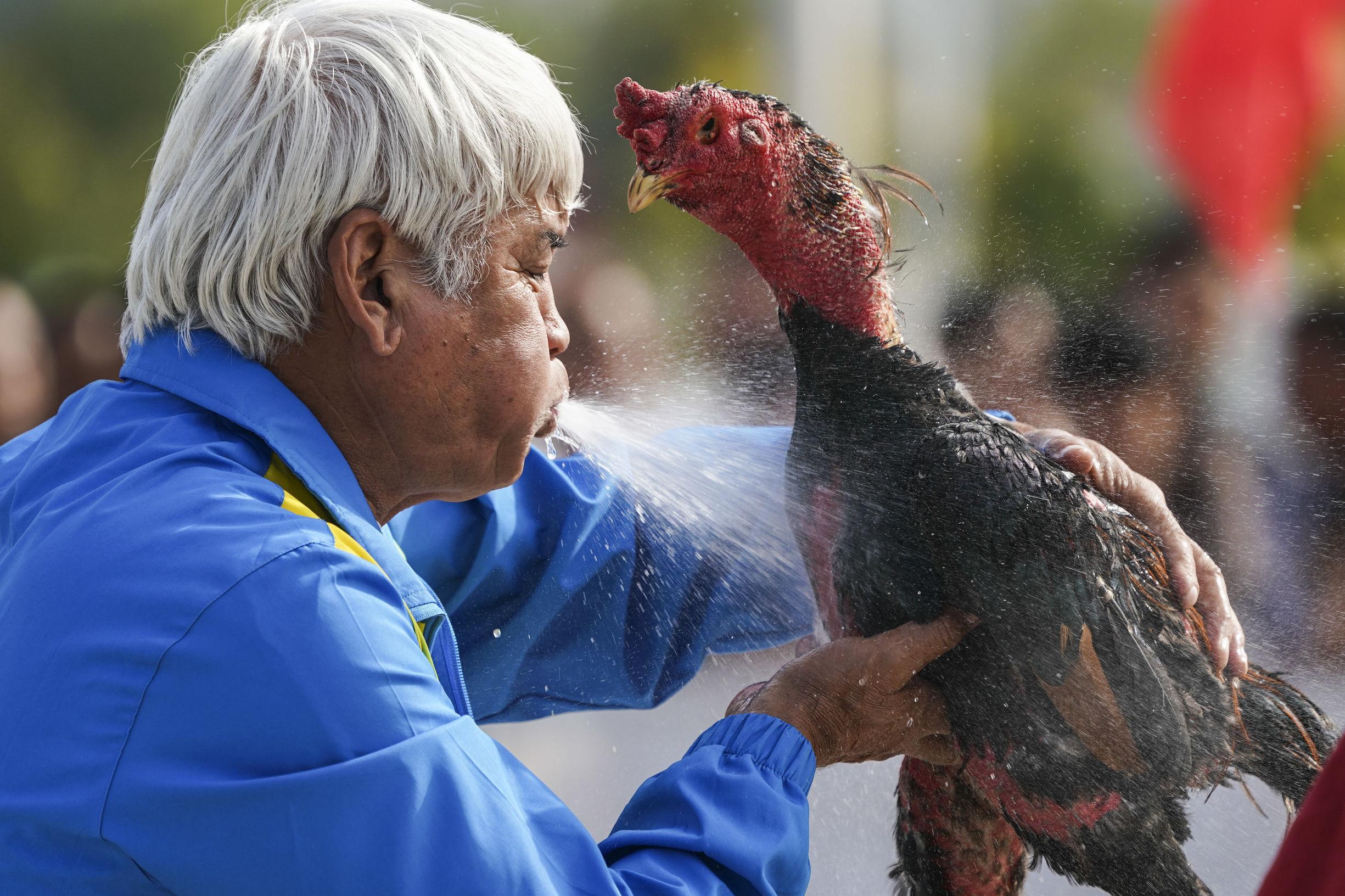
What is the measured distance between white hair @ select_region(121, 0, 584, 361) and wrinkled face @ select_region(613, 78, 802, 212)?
0.60 feet

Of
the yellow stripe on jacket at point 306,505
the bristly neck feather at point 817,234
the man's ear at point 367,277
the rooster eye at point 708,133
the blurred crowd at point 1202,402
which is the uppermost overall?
the rooster eye at point 708,133

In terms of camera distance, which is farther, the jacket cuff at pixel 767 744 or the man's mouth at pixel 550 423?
the man's mouth at pixel 550 423

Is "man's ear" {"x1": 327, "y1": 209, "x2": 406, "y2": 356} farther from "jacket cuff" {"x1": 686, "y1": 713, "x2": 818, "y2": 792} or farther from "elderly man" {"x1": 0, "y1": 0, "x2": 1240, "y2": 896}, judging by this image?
"jacket cuff" {"x1": 686, "y1": 713, "x2": 818, "y2": 792}

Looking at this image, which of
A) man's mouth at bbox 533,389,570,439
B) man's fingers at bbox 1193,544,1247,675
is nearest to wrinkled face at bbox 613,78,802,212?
man's mouth at bbox 533,389,570,439

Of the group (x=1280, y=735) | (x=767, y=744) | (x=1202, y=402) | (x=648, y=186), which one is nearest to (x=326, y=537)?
(x=767, y=744)

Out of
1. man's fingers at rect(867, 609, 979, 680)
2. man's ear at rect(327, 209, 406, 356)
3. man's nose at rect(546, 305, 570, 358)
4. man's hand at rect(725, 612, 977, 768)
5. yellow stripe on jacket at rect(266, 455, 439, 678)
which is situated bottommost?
man's hand at rect(725, 612, 977, 768)

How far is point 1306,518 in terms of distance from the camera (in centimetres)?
185

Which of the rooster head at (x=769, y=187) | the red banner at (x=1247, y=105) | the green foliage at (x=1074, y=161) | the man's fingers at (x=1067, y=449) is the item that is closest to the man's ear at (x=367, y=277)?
the rooster head at (x=769, y=187)

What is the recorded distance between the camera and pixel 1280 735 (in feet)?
4.65

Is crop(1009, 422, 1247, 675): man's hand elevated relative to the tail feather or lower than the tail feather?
elevated

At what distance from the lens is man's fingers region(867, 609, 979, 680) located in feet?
4.26

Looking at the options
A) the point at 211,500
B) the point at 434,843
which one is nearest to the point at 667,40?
the point at 211,500

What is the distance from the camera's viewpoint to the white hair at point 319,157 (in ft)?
3.65

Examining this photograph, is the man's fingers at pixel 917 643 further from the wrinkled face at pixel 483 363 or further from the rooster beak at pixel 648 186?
the rooster beak at pixel 648 186
